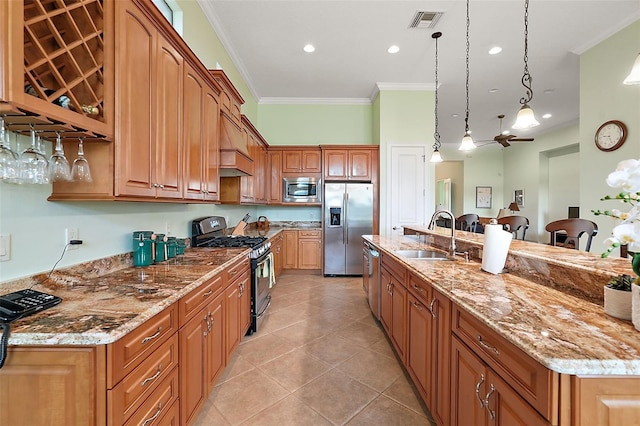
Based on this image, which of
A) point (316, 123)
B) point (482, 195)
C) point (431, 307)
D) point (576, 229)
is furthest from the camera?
point (482, 195)

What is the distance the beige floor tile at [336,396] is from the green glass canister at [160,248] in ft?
4.60

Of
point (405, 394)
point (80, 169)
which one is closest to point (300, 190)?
point (405, 394)

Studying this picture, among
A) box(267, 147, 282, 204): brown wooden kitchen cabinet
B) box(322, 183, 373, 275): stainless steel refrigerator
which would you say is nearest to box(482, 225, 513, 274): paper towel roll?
box(322, 183, 373, 275): stainless steel refrigerator

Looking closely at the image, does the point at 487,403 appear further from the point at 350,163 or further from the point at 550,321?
the point at 350,163

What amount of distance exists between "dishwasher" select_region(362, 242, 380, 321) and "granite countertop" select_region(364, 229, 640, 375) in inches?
51.5

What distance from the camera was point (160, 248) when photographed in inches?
79.6

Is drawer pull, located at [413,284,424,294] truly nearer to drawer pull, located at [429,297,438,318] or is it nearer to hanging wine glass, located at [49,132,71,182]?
drawer pull, located at [429,297,438,318]

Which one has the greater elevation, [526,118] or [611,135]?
[611,135]

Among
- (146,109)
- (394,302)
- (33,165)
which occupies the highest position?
(146,109)

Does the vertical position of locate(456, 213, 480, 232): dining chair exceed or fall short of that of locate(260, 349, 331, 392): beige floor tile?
it exceeds it

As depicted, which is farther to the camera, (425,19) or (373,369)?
(425,19)

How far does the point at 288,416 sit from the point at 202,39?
11.9 ft

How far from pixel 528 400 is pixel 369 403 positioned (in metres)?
1.28

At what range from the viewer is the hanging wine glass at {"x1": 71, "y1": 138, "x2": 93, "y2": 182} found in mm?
1249
